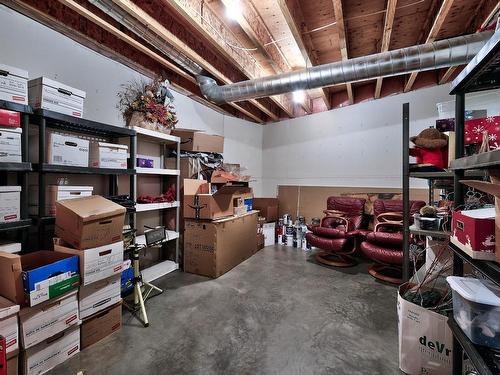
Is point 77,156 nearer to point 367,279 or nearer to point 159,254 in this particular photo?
point 159,254

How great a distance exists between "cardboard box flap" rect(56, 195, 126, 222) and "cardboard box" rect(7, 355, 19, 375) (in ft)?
2.67

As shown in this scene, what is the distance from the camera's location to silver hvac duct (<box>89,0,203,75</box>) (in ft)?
6.42

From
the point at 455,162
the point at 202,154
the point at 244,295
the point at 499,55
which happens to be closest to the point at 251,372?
the point at 244,295

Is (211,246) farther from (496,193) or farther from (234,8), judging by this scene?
(496,193)

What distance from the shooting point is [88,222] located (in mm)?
1700

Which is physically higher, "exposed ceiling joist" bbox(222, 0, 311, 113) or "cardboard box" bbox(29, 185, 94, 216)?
"exposed ceiling joist" bbox(222, 0, 311, 113)

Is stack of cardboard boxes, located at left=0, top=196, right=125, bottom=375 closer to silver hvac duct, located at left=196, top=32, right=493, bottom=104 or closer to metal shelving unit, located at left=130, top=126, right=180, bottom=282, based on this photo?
metal shelving unit, located at left=130, top=126, right=180, bottom=282

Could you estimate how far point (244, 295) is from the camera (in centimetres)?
252

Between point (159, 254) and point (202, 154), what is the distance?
153 centimetres

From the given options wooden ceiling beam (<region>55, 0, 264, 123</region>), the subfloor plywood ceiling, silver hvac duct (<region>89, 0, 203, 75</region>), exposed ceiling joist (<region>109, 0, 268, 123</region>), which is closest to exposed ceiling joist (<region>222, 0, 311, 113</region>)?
the subfloor plywood ceiling

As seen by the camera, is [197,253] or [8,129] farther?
[197,253]

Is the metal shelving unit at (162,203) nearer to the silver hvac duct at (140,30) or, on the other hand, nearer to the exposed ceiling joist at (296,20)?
the silver hvac duct at (140,30)

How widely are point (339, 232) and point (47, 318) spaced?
3.04 meters

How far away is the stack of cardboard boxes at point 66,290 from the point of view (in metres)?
1.41
